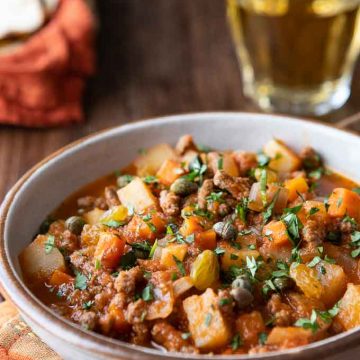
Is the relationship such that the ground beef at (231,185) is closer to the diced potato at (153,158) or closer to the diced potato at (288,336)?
the diced potato at (153,158)

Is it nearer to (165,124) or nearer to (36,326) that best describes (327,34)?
(165,124)

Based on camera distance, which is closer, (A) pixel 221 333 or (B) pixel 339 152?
(A) pixel 221 333

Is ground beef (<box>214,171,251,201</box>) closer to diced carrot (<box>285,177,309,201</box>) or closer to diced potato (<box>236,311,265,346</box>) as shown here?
diced carrot (<box>285,177,309,201</box>)

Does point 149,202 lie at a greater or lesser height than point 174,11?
greater

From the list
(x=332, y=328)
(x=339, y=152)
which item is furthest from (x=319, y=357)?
(x=339, y=152)

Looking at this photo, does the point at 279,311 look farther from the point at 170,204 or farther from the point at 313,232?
the point at 170,204

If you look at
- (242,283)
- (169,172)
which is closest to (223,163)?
(169,172)

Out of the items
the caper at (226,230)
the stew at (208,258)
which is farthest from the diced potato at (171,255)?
the caper at (226,230)
